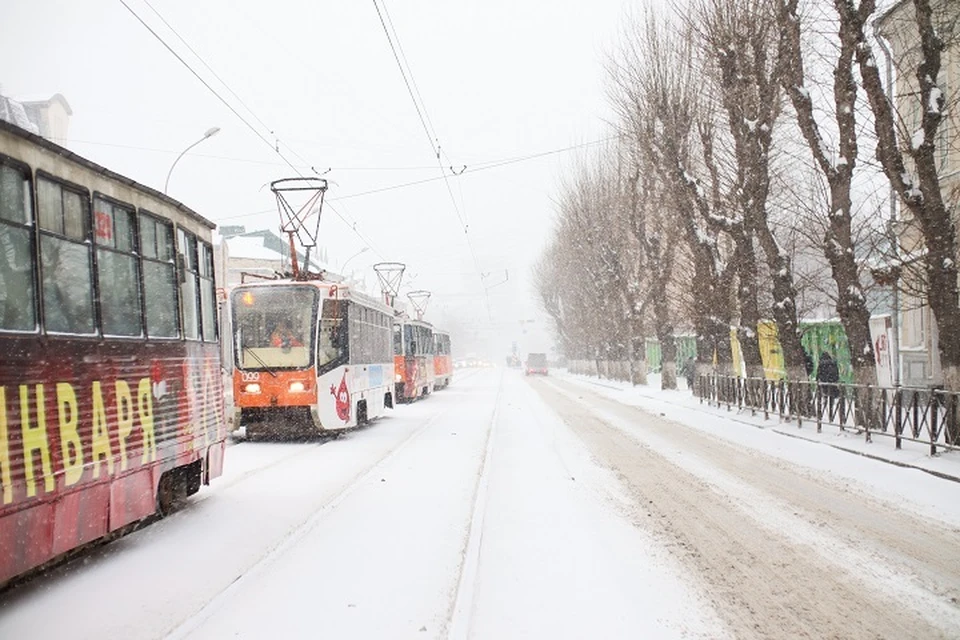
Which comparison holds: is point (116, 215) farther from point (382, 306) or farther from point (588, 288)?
point (588, 288)

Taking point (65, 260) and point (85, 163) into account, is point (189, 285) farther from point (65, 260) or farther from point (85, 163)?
point (65, 260)

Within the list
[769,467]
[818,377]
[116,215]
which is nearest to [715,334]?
[818,377]

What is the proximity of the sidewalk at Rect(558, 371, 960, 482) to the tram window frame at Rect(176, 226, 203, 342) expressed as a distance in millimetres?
9375

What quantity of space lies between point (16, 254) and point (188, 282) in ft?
10.4

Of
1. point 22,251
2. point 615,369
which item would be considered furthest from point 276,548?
point 615,369

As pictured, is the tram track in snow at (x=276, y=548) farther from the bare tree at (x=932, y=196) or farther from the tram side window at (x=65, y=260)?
the bare tree at (x=932, y=196)


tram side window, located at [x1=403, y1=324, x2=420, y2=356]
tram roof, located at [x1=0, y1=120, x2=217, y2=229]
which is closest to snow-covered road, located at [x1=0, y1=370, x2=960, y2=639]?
tram roof, located at [x1=0, y1=120, x2=217, y2=229]

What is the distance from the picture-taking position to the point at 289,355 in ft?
45.5

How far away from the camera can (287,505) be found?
807cm

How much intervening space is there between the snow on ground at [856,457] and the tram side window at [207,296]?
7.96 m

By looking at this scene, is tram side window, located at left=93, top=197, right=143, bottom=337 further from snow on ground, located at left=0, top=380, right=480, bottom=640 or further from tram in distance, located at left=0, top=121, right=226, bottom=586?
snow on ground, located at left=0, top=380, right=480, bottom=640

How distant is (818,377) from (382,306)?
11.2 metres

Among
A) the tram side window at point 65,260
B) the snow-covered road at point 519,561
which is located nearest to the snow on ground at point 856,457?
the snow-covered road at point 519,561

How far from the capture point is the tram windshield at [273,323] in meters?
13.9
